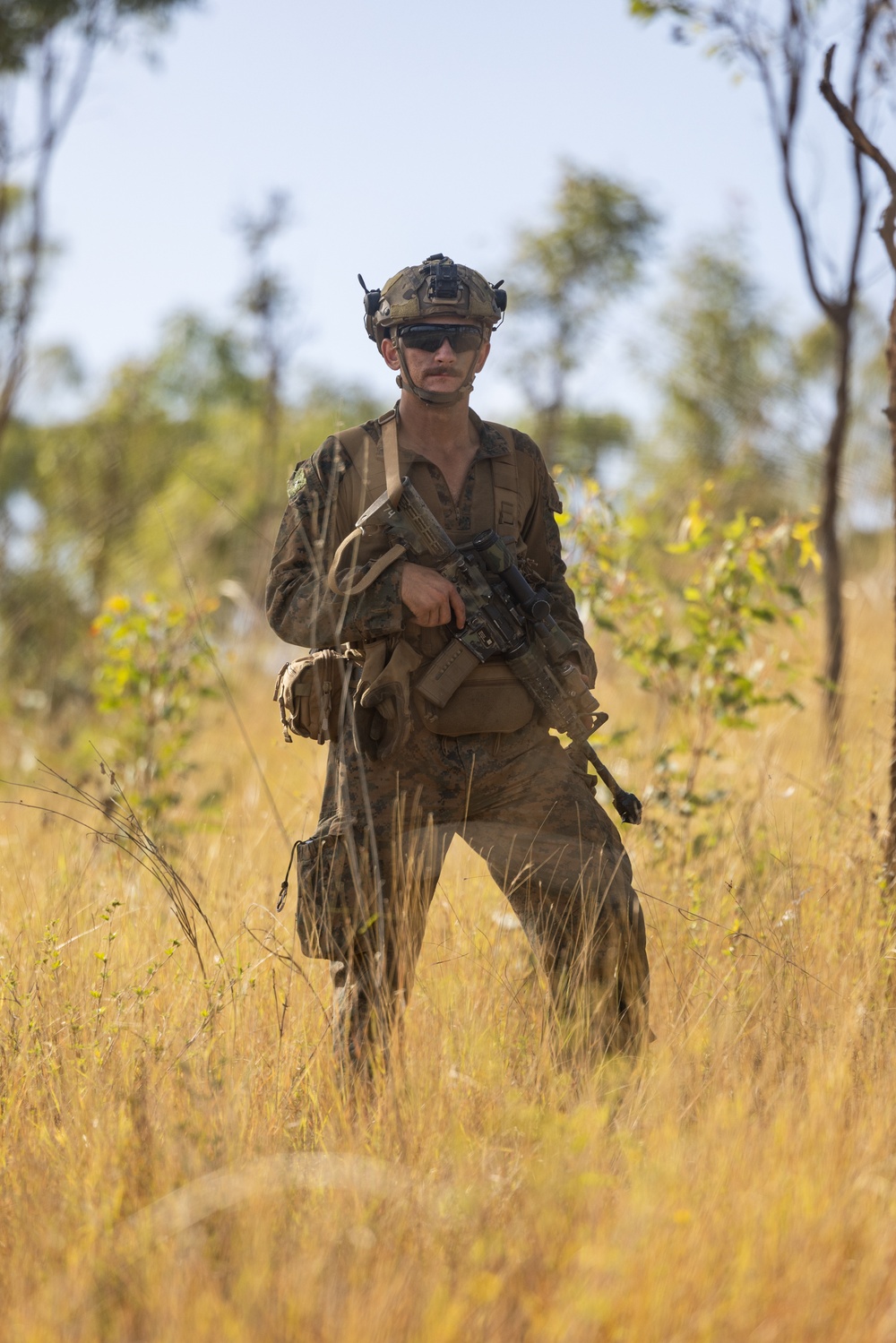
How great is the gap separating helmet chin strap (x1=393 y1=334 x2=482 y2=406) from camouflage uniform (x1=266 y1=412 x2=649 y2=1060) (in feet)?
0.44


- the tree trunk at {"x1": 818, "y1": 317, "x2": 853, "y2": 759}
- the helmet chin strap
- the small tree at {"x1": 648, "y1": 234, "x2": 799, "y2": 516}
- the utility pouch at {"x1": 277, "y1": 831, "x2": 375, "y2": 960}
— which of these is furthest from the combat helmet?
the small tree at {"x1": 648, "y1": 234, "x2": 799, "y2": 516}

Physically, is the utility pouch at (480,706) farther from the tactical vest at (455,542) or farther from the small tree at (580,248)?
the small tree at (580,248)

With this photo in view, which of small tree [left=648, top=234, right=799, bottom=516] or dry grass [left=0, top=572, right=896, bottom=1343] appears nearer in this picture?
dry grass [left=0, top=572, right=896, bottom=1343]

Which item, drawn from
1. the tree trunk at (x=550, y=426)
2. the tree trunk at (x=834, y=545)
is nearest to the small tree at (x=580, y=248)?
the tree trunk at (x=550, y=426)

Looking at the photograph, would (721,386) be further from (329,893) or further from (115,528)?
(329,893)

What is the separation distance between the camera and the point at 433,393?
2.69 metres

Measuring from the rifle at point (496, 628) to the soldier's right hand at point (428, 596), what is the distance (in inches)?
1.4

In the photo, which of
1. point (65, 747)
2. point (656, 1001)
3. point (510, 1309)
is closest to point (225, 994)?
point (656, 1001)

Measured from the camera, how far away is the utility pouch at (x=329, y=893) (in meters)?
2.61

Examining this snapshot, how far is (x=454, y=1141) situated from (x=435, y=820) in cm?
81

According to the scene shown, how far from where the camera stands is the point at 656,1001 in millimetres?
2854

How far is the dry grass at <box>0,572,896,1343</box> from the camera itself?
1631 millimetres

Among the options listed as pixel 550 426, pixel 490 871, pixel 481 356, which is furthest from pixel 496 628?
pixel 550 426

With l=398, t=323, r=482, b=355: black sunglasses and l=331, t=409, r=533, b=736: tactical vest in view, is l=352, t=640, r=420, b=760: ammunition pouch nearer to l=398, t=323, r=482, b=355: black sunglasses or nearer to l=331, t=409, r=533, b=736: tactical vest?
l=331, t=409, r=533, b=736: tactical vest
